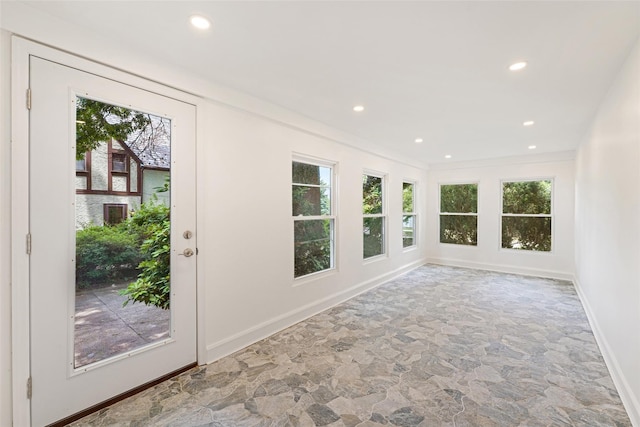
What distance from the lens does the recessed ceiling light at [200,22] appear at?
166 cm

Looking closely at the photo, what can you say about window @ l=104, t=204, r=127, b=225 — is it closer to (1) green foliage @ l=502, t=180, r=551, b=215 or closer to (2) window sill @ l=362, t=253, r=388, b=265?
(2) window sill @ l=362, t=253, r=388, b=265

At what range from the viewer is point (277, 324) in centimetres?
310

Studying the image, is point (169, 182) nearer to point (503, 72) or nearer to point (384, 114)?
point (384, 114)

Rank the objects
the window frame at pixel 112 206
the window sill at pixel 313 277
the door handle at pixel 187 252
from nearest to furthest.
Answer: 1. the window frame at pixel 112 206
2. the door handle at pixel 187 252
3. the window sill at pixel 313 277

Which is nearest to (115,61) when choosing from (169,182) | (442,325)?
(169,182)

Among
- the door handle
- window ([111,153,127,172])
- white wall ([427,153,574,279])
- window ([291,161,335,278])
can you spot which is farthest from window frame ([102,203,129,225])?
white wall ([427,153,574,279])

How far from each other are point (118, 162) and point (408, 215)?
5.50 meters

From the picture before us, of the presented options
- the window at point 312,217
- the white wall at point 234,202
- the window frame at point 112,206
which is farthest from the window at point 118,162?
the window at point 312,217

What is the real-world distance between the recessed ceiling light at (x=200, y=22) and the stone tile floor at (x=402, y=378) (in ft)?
8.16

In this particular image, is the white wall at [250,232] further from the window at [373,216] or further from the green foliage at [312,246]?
the window at [373,216]

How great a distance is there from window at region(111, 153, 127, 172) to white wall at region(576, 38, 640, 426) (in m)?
3.41

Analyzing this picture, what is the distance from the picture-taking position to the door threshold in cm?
173

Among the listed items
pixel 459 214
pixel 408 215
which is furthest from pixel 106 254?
pixel 459 214

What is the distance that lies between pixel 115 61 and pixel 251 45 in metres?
0.93
